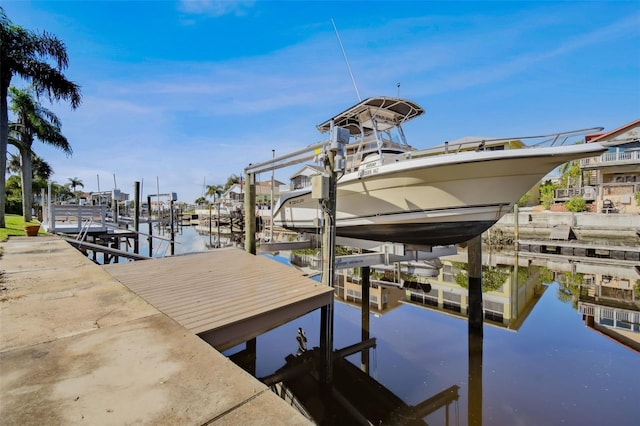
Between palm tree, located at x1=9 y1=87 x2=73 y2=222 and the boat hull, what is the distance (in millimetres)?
18076

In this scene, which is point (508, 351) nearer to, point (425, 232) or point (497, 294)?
point (425, 232)

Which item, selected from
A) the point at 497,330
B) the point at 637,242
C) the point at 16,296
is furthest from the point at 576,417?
the point at 637,242

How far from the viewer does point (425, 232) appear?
6016 millimetres

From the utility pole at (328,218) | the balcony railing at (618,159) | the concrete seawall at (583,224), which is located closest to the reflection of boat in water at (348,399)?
the utility pole at (328,218)

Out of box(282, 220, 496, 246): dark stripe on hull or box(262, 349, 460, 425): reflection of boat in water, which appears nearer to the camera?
box(262, 349, 460, 425): reflection of boat in water

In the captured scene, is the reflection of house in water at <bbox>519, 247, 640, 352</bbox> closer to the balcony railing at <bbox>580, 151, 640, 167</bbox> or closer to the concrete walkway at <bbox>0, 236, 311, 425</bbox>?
Result: the concrete walkway at <bbox>0, 236, 311, 425</bbox>

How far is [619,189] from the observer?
907 inches

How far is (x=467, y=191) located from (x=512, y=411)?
3429 millimetres

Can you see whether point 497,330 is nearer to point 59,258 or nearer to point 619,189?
point 59,258

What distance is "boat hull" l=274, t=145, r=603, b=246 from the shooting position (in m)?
4.91

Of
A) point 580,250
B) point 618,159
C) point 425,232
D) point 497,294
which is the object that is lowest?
point 497,294

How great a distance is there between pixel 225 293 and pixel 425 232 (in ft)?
13.3

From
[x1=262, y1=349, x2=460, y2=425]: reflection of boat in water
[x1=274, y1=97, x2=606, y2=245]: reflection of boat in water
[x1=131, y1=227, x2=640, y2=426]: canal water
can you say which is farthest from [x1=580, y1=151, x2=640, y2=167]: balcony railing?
[x1=262, y1=349, x2=460, y2=425]: reflection of boat in water

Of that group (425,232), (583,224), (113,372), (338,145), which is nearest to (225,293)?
(113,372)
